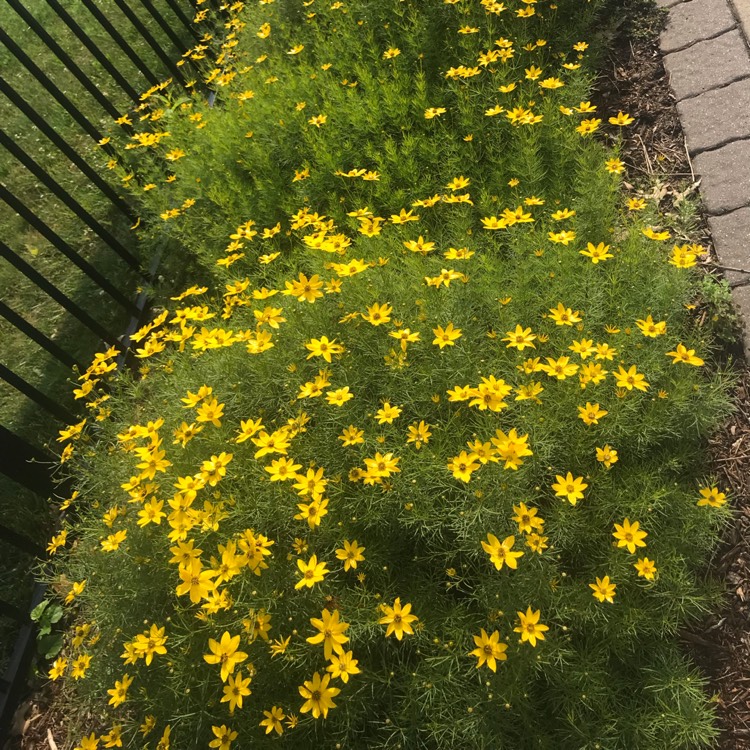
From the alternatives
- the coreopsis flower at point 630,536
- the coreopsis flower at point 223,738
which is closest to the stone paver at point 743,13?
the coreopsis flower at point 630,536

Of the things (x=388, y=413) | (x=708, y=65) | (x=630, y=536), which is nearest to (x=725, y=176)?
(x=708, y=65)

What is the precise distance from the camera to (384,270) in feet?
9.87

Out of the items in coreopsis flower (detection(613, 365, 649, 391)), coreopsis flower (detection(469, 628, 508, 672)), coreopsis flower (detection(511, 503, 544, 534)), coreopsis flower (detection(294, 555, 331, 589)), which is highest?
coreopsis flower (detection(294, 555, 331, 589))

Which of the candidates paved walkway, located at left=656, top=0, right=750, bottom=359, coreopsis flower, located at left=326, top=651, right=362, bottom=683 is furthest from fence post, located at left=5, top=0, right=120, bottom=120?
paved walkway, located at left=656, top=0, right=750, bottom=359

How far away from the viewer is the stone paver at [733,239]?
10.6 ft

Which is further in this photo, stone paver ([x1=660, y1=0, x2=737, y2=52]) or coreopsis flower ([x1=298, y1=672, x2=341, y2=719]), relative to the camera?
stone paver ([x1=660, y1=0, x2=737, y2=52])

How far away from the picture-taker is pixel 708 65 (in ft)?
12.9

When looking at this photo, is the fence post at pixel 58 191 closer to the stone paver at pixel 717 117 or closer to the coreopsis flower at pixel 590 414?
the coreopsis flower at pixel 590 414

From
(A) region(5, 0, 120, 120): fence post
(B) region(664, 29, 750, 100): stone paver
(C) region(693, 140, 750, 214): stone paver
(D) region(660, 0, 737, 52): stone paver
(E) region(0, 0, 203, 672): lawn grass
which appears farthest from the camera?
(D) region(660, 0, 737, 52): stone paver

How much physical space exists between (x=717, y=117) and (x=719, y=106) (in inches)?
3.5

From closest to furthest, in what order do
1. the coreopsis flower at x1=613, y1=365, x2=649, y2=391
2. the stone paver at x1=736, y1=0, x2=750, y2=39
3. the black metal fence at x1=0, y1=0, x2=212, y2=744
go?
the coreopsis flower at x1=613, y1=365, x2=649, y2=391 < the black metal fence at x1=0, y1=0, x2=212, y2=744 < the stone paver at x1=736, y1=0, x2=750, y2=39

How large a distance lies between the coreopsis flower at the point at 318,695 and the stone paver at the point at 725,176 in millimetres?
3259

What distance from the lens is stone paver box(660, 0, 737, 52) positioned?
13.3 feet

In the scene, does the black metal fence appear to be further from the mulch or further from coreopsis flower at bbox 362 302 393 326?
the mulch
